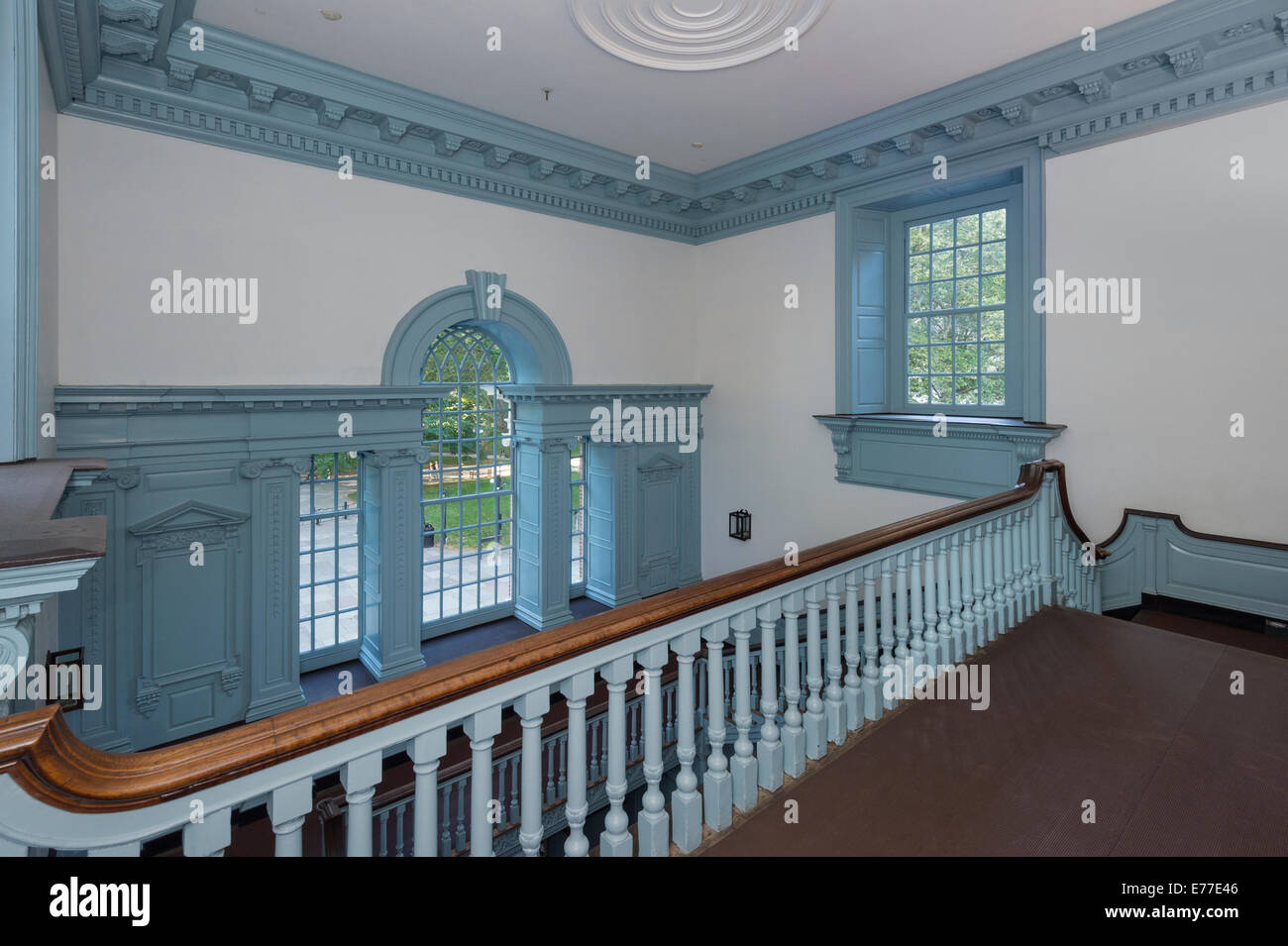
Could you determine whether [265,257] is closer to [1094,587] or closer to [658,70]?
[658,70]

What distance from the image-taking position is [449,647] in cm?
693

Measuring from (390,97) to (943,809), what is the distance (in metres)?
6.24

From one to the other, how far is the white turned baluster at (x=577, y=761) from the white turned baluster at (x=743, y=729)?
655 millimetres

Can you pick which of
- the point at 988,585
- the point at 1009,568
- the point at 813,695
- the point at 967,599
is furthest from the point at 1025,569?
the point at 813,695

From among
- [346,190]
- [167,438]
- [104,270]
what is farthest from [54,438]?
[346,190]

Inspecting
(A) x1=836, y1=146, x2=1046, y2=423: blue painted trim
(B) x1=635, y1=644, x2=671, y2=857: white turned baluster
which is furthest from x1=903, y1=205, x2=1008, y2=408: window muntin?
(B) x1=635, y1=644, x2=671, y2=857: white turned baluster

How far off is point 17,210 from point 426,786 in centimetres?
348

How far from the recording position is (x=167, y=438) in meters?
5.10

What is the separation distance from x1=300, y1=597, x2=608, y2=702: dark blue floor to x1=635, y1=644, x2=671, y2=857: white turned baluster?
3466 mm

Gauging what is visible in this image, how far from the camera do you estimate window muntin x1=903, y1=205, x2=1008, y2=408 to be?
6293 mm

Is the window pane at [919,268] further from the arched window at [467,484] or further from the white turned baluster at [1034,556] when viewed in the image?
the arched window at [467,484]

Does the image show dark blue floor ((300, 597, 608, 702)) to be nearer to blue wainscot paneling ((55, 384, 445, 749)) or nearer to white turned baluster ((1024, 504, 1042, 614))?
blue wainscot paneling ((55, 384, 445, 749))
